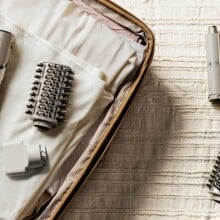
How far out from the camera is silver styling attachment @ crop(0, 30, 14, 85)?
845 millimetres

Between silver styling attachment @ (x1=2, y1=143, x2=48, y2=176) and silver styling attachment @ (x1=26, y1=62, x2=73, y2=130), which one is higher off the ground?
silver styling attachment @ (x1=26, y1=62, x2=73, y2=130)

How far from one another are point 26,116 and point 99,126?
0.12 metres

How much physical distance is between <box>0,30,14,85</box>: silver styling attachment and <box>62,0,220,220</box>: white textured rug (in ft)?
0.81

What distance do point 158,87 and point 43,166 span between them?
11.2 inches

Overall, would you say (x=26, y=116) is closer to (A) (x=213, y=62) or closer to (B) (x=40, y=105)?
(B) (x=40, y=105)

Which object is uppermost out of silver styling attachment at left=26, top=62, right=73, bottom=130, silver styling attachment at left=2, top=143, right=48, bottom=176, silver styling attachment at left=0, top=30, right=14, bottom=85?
silver styling attachment at left=0, top=30, right=14, bottom=85

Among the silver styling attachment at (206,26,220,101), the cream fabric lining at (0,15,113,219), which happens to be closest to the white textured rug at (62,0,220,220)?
the silver styling attachment at (206,26,220,101)

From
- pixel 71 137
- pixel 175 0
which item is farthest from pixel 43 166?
pixel 175 0

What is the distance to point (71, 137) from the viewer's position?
0.86 metres

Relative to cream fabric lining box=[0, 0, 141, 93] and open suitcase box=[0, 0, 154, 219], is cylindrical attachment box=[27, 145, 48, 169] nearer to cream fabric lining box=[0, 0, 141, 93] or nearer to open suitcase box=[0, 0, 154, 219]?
open suitcase box=[0, 0, 154, 219]

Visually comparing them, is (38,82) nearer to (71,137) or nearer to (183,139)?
(71,137)

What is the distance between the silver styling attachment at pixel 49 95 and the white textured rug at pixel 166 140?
0.57 ft

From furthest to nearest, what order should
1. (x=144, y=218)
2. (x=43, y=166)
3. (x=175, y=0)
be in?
(x=175, y=0) → (x=144, y=218) → (x=43, y=166)

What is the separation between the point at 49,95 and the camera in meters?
0.84
